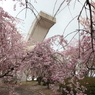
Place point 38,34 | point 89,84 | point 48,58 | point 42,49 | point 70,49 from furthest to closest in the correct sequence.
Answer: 1. point 38,34
2. point 70,49
3. point 89,84
4. point 42,49
5. point 48,58

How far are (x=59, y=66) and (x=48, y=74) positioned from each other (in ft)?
3.12

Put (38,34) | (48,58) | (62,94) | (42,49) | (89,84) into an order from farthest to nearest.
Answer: (38,34), (62,94), (89,84), (42,49), (48,58)

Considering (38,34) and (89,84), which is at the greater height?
(38,34)

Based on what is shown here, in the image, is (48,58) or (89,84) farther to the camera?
(89,84)

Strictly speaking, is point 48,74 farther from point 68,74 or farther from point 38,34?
point 38,34

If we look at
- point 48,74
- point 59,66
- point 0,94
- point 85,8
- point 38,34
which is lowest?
point 0,94

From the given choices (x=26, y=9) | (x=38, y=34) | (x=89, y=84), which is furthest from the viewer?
(x=38, y=34)

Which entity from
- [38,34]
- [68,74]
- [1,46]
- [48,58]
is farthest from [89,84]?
[38,34]

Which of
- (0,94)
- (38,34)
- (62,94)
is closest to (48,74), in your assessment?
(62,94)

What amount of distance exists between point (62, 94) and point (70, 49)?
7.28 m

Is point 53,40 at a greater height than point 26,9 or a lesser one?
greater

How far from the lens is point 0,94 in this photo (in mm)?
9906

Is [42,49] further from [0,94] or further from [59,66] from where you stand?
[0,94]

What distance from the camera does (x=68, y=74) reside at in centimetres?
585
